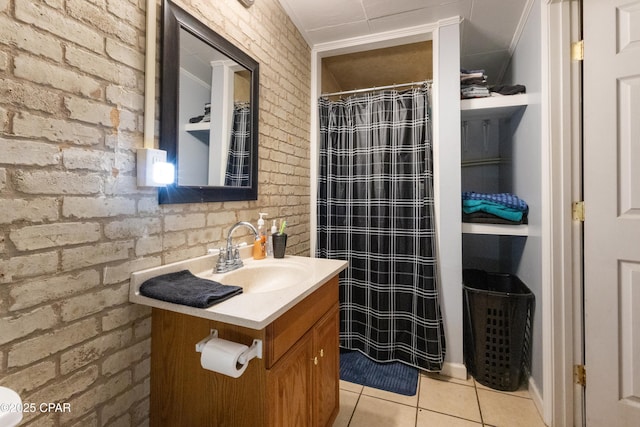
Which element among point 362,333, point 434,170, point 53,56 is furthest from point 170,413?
point 434,170

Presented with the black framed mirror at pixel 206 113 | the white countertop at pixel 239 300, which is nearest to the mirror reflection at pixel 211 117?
the black framed mirror at pixel 206 113

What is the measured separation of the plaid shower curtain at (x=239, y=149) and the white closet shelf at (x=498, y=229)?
148 centimetres

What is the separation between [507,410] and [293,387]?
139cm

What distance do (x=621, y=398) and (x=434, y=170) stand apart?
145cm

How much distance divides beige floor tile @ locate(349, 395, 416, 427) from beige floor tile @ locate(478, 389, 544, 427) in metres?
0.41

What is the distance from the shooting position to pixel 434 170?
1950 millimetres

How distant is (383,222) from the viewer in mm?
2029

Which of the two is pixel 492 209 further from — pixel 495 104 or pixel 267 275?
pixel 267 275

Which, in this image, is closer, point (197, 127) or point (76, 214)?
point (76, 214)

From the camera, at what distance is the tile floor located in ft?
4.89

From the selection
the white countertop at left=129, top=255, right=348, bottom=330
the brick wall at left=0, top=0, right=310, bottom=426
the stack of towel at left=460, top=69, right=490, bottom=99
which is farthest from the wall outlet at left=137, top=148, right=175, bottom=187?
the stack of towel at left=460, top=69, right=490, bottom=99

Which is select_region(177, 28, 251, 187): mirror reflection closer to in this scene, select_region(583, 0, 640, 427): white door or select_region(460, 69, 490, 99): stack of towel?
select_region(460, 69, 490, 99): stack of towel

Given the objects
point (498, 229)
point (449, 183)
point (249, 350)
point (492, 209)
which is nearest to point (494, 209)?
point (492, 209)

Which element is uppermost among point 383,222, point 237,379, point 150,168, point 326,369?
point 150,168
